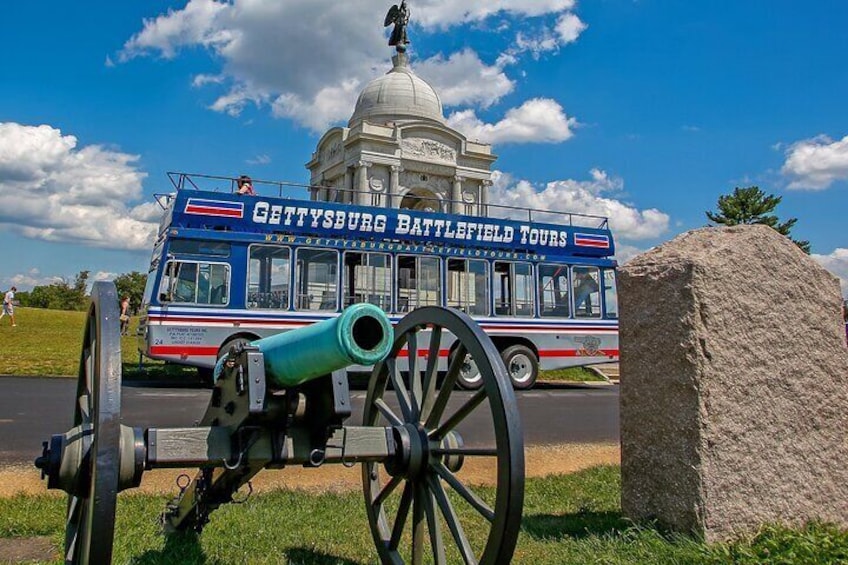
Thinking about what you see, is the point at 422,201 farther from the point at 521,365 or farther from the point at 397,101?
the point at 521,365

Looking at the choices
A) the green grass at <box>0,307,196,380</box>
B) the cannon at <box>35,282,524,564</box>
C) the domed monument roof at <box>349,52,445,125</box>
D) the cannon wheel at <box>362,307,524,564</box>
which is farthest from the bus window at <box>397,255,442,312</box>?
the domed monument roof at <box>349,52,445,125</box>

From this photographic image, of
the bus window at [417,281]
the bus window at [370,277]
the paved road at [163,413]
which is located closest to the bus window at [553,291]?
the paved road at [163,413]

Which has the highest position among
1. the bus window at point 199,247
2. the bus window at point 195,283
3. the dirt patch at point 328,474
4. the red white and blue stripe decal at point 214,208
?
the red white and blue stripe decal at point 214,208

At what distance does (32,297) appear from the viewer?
55500 millimetres

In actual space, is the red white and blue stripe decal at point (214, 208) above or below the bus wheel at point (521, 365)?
above

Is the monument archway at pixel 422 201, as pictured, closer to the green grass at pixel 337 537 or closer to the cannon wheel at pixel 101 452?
the green grass at pixel 337 537

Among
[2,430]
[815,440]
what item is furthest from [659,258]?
[2,430]

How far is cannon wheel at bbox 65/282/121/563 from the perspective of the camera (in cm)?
243

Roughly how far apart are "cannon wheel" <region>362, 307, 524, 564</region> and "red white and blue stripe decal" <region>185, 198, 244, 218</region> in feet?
33.3

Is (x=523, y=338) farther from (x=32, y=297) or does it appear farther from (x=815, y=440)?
(x=32, y=297)

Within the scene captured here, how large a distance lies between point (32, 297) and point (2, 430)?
53.7 m

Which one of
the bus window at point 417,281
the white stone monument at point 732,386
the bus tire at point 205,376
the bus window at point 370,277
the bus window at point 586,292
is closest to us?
the white stone monument at point 732,386

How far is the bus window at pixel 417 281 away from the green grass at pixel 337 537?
9.73m

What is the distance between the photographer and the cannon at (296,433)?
2.75 m
